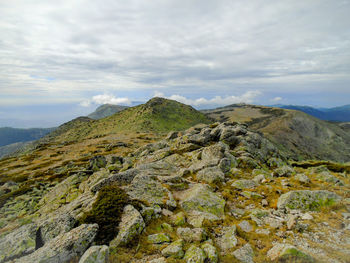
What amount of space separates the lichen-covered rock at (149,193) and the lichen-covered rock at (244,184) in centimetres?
770

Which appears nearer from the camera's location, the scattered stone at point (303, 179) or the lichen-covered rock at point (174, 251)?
the lichen-covered rock at point (174, 251)

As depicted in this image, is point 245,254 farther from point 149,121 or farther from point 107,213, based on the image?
point 149,121

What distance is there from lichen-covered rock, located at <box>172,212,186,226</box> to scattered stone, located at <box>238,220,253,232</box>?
4031 millimetres

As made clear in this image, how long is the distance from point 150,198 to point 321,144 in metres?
205

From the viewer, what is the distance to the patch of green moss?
33.4 ft

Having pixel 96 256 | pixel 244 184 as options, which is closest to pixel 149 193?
pixel 96 256

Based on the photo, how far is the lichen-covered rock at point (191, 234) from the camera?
10314 mm

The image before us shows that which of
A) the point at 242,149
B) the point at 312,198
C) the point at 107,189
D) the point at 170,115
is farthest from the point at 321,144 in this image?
the point at 107,189

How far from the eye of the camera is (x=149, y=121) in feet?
441

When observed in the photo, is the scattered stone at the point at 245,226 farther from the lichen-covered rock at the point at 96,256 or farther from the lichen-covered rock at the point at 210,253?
the lichen-covered rock at the point at 96,256

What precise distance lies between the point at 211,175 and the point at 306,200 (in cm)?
882

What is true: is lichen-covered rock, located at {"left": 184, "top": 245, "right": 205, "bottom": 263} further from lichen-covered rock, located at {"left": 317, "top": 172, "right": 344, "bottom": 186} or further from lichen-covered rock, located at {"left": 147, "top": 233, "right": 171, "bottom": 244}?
lichen-covered rock, located at {"left": 317, "top": 172, "right": 344, "bottom": 186}

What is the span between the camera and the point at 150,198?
1448cm

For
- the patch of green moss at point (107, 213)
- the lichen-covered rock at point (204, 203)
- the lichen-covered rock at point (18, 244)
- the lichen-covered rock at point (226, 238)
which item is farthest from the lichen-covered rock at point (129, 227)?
the lichen-covered rock at point (226, 238)
